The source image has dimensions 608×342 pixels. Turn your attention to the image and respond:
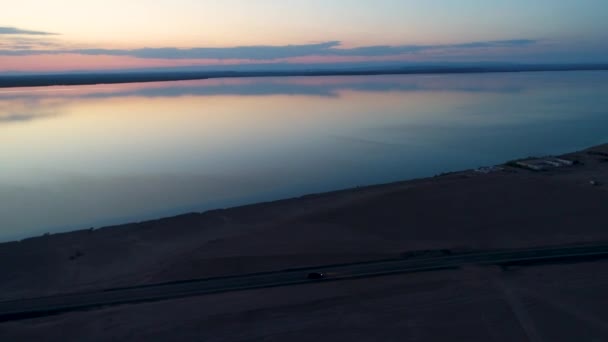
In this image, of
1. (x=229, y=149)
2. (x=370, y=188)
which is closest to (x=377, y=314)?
(x=370, y=188)

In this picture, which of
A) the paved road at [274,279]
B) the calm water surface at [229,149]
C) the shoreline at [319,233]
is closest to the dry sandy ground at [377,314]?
the paved road at [274,279]

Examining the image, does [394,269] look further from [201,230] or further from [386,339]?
[201,230]

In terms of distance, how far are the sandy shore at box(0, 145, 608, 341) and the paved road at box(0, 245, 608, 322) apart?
0.34 meters

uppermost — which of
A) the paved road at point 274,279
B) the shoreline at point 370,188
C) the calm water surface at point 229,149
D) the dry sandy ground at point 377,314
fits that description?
the dry sandy ground at point 377,314

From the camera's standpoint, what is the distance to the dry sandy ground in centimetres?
638

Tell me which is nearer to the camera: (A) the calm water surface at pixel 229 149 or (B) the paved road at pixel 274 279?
(B) the paved road at pixel 274 279

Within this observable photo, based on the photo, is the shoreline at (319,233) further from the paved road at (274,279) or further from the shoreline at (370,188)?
the paved road at (274,279)

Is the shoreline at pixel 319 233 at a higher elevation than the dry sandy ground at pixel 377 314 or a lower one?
lower

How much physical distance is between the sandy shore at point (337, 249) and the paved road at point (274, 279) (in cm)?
34

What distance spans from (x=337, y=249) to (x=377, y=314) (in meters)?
3.16

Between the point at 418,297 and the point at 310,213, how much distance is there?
217 inches

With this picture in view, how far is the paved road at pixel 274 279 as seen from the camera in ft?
25.1

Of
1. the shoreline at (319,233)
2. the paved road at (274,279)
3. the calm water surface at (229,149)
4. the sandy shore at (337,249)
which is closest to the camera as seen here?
the sandy shore at (337,249)

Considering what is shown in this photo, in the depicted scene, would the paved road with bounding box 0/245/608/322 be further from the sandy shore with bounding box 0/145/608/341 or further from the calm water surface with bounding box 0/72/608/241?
the calm water surface with bounding box 0/72/608/241
